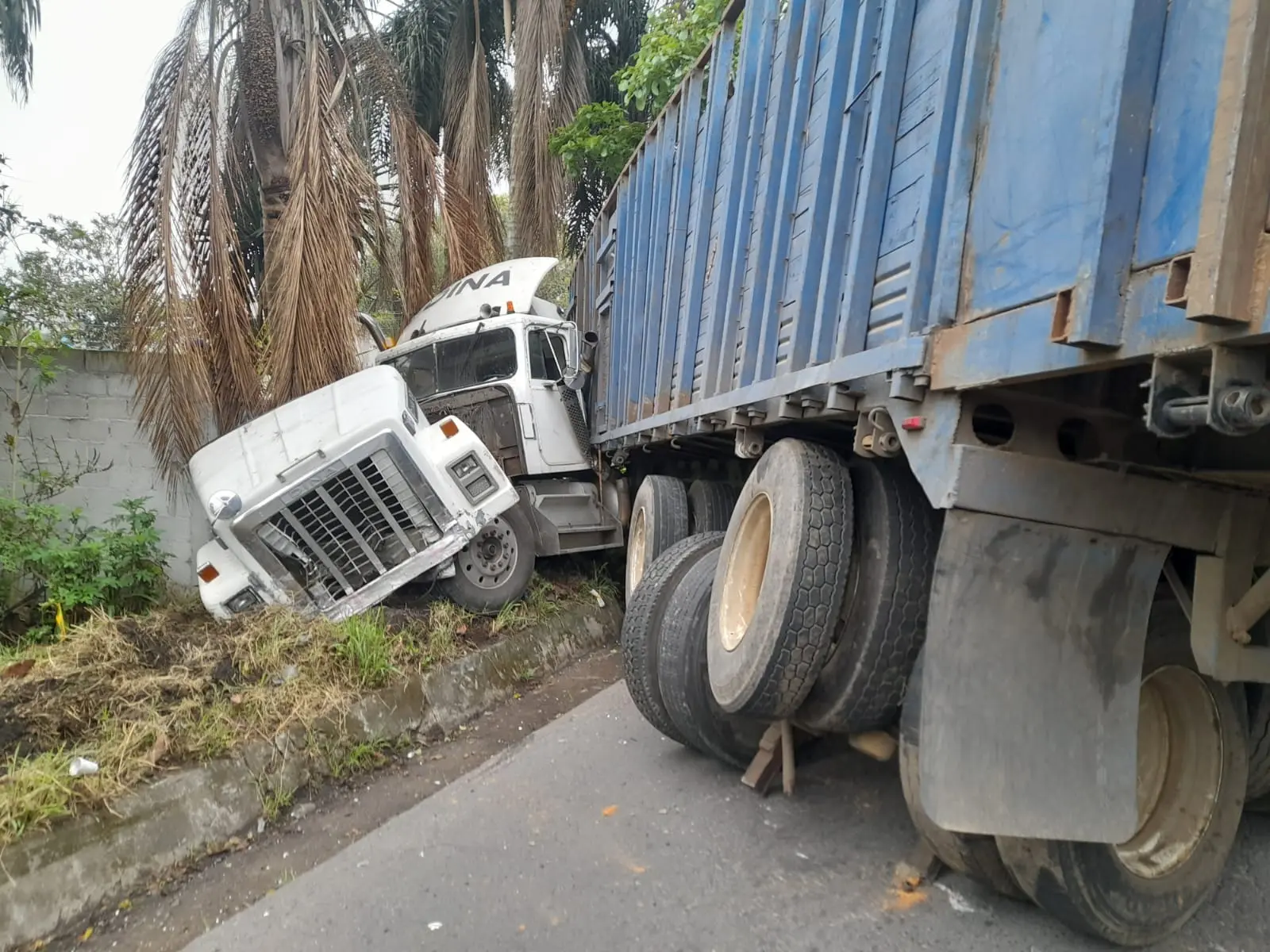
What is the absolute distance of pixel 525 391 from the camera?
22.7ft

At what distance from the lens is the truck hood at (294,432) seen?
495 cm

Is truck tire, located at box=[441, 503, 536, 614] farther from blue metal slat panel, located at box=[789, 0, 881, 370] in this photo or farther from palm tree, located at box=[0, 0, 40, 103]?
palm tree, located at box=[0, 0, 40, 103]

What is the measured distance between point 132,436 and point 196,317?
1.13m

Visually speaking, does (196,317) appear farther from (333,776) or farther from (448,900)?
(448,900)

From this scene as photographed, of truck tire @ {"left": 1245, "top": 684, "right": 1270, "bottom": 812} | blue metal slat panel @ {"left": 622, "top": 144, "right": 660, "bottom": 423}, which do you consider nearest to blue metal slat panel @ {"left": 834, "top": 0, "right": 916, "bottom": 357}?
truck tire @ {"left": 1245, "top": 684, "right": 1270, "bottom": 812}

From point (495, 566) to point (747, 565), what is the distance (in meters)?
3.15

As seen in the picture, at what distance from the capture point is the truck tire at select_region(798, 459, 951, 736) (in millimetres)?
2537

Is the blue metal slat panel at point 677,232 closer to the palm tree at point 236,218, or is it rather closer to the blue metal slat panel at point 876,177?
the blue metal slat panel at point 876,177

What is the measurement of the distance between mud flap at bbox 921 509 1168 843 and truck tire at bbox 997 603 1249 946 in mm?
153

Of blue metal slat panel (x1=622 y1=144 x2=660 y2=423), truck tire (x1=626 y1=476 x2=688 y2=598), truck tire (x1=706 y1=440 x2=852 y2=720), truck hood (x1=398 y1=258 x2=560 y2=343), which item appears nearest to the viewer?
truck tire (x1=706 y1=440 x2=852 y2=720)

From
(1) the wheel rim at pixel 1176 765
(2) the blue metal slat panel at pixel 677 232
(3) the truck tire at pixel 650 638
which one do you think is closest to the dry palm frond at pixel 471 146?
(2) the blue metal slat panel at pixel 677 232

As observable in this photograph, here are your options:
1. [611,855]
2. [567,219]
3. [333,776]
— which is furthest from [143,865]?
[567,219]

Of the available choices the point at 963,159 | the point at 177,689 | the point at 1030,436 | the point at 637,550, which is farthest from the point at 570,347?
the point at 1030,436

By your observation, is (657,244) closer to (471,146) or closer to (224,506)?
(224,506)
